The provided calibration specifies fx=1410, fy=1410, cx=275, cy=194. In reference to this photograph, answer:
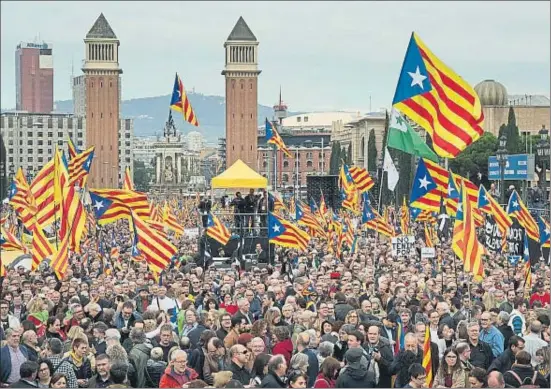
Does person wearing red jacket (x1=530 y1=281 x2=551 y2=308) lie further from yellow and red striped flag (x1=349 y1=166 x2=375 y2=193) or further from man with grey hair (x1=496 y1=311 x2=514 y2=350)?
yellow and red striped flag (x1=349 y1=166 x2=375 y2=193)

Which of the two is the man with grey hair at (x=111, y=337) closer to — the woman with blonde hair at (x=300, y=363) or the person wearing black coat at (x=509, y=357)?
the woman with blonde hair at (x=300, y=363)

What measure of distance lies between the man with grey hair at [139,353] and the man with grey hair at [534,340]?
3.17m

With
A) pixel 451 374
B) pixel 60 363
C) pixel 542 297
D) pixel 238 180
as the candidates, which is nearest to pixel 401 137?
pixel 542 297

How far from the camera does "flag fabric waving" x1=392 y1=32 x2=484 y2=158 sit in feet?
45.2

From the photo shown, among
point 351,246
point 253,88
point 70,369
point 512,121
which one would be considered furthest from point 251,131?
point 70,369

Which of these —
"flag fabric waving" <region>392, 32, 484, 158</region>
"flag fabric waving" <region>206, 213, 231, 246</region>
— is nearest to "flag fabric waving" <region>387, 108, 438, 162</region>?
"flag fabric waving" <region>392, 32, 484, 158</region>

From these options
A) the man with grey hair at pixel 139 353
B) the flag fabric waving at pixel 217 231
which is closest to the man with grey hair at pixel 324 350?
the man with grey hair at pixel 139 353

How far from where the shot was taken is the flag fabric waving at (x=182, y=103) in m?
30.5

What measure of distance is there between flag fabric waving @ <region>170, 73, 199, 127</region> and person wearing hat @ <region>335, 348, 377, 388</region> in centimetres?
2032

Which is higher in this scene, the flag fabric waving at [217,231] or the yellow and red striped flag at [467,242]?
the yellow and red striped flag at [467,242]

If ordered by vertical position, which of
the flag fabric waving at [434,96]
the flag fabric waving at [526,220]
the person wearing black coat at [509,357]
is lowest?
the person wearing black coat at [509,357]

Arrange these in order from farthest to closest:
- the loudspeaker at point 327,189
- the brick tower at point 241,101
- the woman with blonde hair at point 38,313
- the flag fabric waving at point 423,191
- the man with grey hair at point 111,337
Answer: the brick tower at point 241,101 < the loudspeaker at point 327,189 < the flag fabric waving at point 423,191 < the woman with blonde hair at point 38,313 < the man with grey hair at point 111,337

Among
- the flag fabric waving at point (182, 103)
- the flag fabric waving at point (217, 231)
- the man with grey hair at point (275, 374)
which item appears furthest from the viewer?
the flag fabric waving at point (182, 103)

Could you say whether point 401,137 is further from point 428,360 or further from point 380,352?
point 428,360
